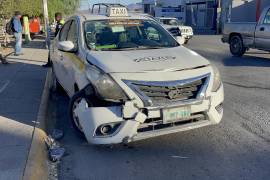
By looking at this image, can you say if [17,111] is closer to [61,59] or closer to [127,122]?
[61,59]

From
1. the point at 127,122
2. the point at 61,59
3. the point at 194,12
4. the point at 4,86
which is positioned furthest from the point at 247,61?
the point at 194,12

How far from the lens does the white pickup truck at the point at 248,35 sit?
1236cm

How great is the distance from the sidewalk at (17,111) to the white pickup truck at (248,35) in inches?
289

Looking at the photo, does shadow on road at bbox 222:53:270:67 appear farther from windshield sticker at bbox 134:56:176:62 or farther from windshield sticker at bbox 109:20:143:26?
windshield sticker at bbox 134:56:176:62

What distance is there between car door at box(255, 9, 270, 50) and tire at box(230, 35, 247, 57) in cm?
103

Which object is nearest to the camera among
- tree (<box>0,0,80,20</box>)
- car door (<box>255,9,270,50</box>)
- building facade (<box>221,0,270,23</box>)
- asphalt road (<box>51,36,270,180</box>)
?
asphalt road (<box>51,36,270,180</box>)

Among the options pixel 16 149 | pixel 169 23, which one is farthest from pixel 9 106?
pixel 169 23

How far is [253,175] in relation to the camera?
3986 millimetres

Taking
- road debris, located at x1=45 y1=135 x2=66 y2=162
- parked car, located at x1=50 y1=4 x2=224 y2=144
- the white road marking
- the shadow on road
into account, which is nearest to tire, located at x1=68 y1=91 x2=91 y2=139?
parked car, located at x1=50 y1=4 x2=224 y2=144

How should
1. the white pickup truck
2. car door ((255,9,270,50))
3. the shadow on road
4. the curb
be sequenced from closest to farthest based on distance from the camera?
the curb → the shadow on road → car door ((255,9,270,50)) → the white pickup truck

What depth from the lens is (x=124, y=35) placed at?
18.9 feet

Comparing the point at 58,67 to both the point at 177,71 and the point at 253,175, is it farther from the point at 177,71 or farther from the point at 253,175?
the point at 253,175

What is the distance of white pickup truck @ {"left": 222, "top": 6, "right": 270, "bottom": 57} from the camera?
12.4m

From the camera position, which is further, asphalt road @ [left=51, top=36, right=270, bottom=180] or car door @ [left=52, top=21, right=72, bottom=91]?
car door @ [left=52, top=21, right=72, bottom=91]
